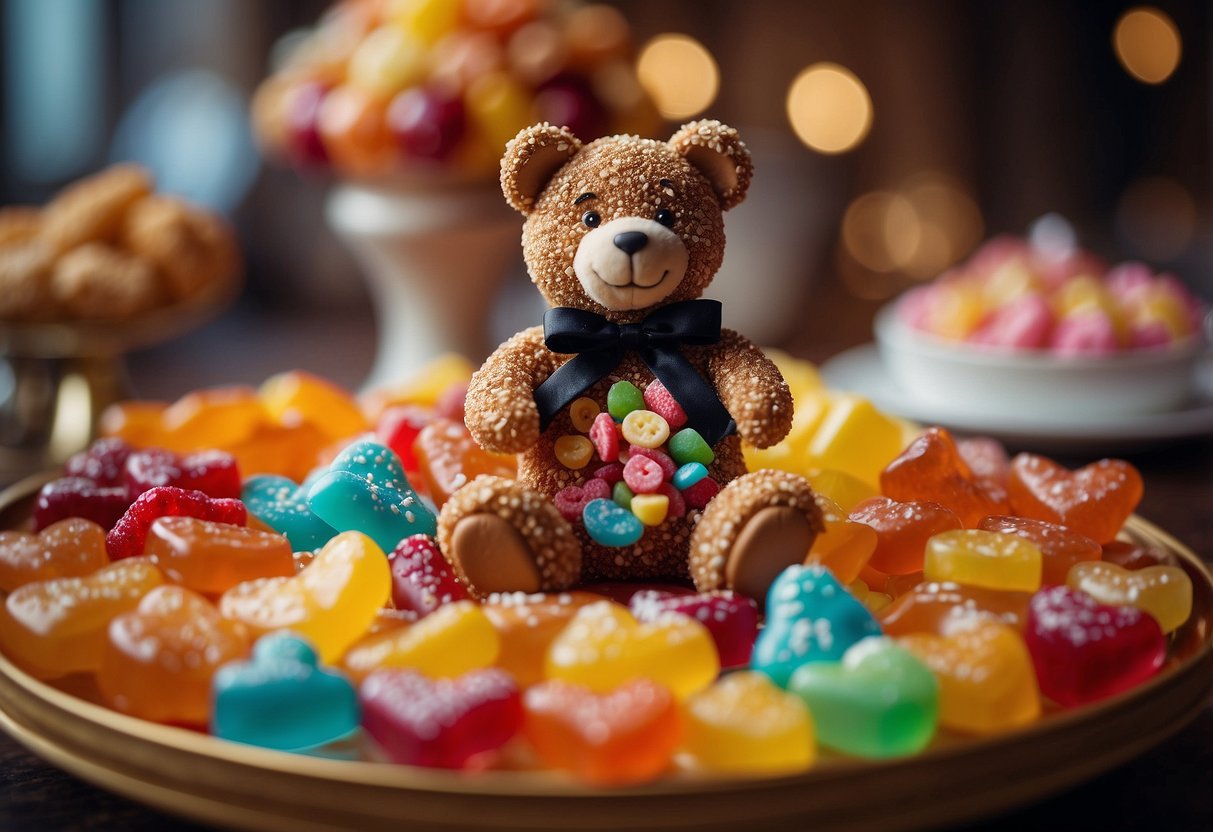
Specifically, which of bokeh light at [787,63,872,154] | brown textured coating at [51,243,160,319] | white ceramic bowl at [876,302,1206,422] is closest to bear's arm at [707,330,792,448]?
white ceramic bowl at [876,302,1206,422]

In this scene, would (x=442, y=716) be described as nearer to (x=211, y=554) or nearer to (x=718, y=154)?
(x=211, y=554)

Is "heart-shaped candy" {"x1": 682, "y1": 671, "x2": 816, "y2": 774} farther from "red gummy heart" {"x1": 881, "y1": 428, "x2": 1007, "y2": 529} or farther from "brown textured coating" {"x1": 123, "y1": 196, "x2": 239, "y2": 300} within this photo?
"brown textured coating" {"x1": 123, "y1": 196, "x2": 239, "y2": 300}

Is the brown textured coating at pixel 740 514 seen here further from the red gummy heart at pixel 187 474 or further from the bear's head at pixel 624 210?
the red gummy heart at pixel 187 474

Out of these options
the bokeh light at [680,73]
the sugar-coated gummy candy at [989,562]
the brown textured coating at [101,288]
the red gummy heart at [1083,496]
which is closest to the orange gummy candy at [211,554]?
the sugar-coated gummy candy at [989,562]

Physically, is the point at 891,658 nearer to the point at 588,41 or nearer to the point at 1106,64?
the point at 588,41

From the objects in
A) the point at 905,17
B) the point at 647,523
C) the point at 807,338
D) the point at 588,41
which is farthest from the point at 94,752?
the point at 905,17
